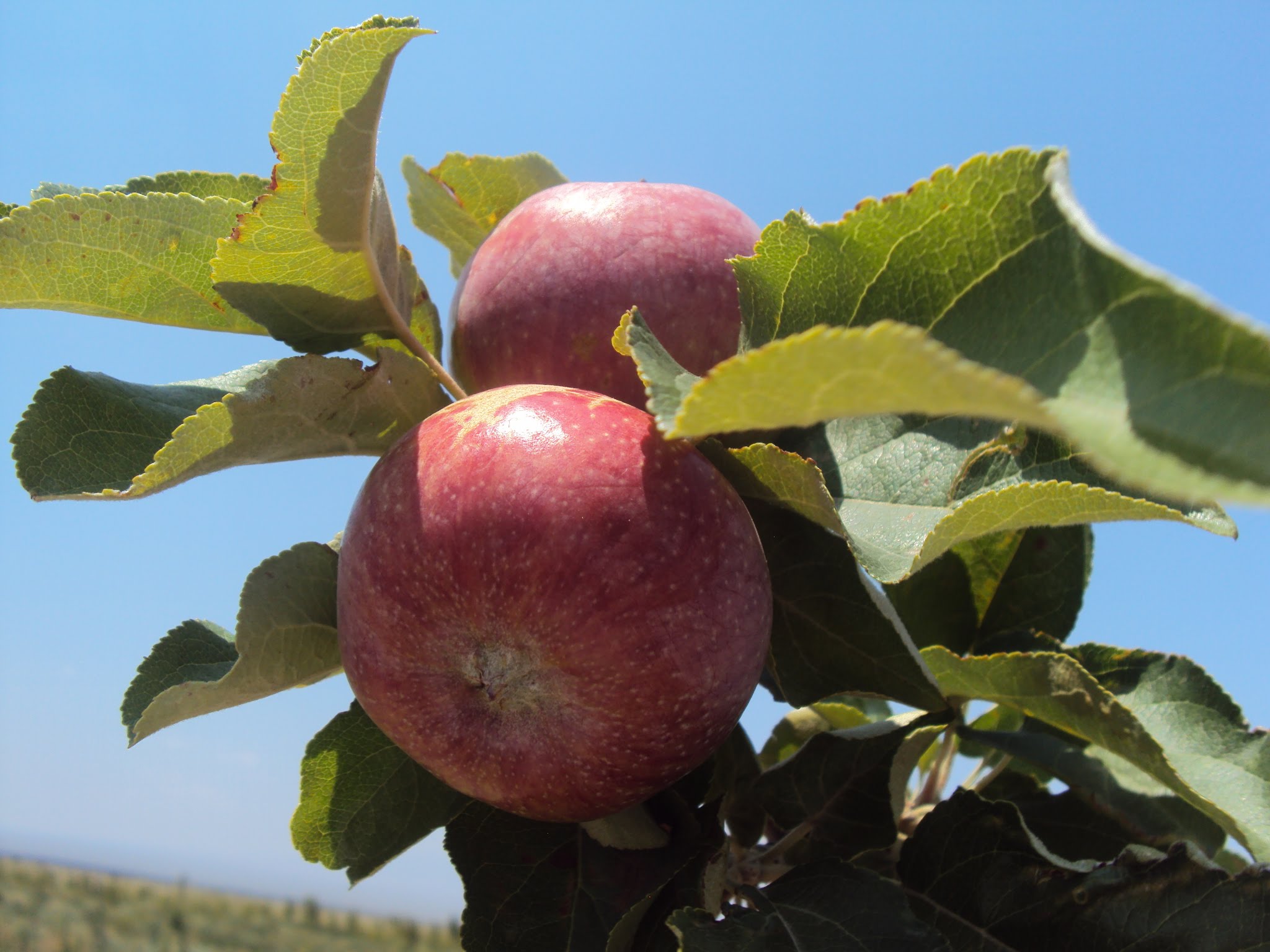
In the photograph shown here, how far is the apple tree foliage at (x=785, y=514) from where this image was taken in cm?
79

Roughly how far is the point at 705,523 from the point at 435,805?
1.82 ft

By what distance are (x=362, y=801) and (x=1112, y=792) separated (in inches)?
39.6

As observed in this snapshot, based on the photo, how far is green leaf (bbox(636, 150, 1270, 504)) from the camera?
519mm

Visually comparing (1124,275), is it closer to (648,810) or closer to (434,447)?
(434,447)

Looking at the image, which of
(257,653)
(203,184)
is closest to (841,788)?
(257,653)

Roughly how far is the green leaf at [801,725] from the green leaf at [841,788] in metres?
0.36

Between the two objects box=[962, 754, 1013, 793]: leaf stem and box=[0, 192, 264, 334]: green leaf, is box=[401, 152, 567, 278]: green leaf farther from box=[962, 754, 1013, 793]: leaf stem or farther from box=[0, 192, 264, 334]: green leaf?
box=[962, 754, 1013, 793]: leaf stem

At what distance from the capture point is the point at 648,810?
3.57 feet

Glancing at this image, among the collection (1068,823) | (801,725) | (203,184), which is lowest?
(1068,823)

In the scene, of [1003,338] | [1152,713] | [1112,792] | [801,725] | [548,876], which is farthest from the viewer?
[801,725]

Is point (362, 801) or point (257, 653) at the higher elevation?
point (257, 653)

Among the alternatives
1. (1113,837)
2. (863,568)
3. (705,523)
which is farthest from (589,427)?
(1113,837)

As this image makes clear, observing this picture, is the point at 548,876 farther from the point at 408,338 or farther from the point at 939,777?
the point at 939,777

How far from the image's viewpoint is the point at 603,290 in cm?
100
